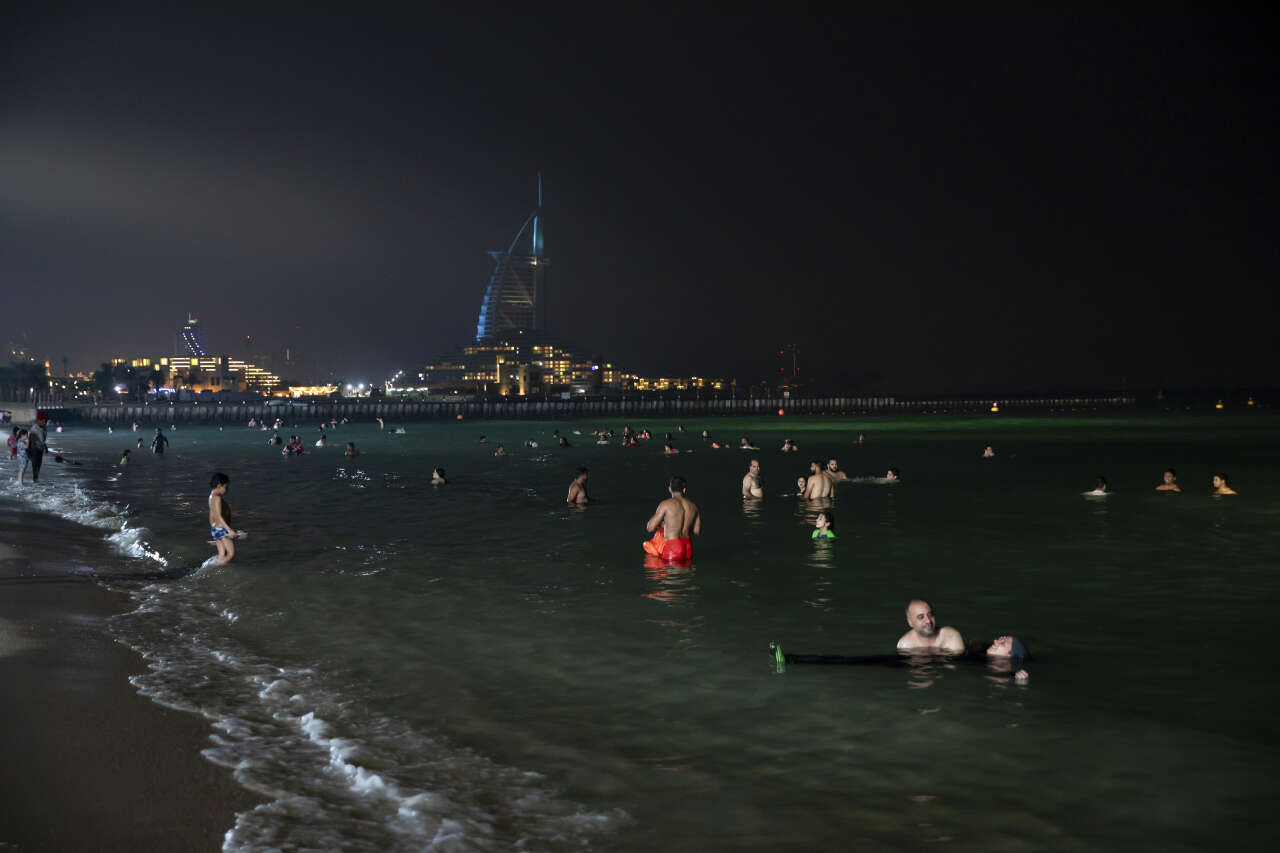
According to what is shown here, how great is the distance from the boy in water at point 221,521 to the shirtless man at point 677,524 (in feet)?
23.9

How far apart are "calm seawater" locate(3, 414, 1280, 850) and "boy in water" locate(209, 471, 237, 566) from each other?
0.39 meters

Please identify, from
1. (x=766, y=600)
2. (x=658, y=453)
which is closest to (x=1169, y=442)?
(x=658, y=453)

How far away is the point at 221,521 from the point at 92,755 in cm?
954

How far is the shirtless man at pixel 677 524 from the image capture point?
53.4 feet

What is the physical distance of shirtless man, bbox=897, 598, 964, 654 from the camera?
34.5 feet

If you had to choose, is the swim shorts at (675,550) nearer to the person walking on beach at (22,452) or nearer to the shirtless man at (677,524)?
the shirtless man at (677,524)

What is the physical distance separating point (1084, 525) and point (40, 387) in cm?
19588

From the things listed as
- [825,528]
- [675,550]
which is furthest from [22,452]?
[825,528]

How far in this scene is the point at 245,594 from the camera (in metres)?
14.3

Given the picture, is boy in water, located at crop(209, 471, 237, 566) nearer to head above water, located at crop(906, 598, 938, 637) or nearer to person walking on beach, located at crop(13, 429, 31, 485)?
head above water, located at crop(906, 598, 938, 637)

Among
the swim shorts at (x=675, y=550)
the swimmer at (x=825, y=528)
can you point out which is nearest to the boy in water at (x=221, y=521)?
the swim shorts at (x=675, y=550)

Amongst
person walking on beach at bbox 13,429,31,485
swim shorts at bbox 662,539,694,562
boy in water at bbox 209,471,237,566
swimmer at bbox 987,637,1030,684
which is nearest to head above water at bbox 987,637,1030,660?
swimmer at bbox 987,637,1030,684

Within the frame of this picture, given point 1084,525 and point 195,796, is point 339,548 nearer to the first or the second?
point 195,796

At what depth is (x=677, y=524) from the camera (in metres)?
16.5
